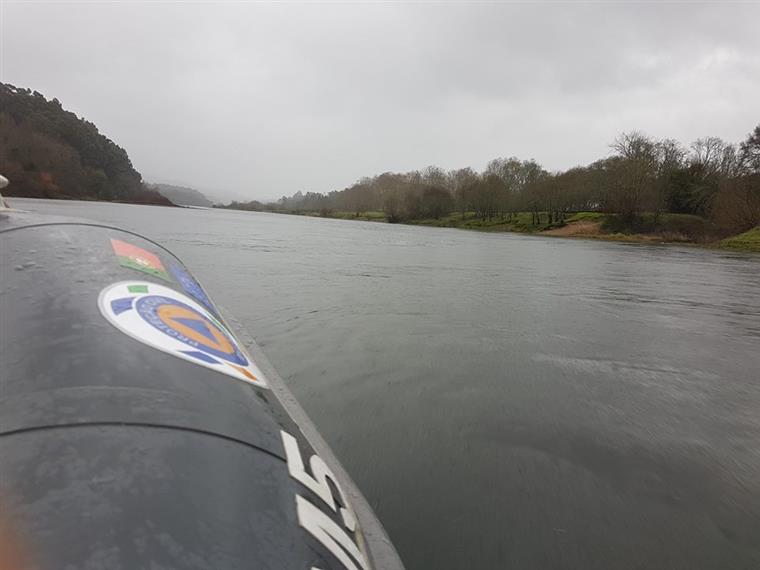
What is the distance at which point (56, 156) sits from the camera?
8544 centimetres

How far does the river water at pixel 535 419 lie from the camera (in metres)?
2.48

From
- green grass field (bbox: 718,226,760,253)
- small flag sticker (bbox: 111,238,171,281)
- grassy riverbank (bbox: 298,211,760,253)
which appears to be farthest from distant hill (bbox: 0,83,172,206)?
green grass field (bbox: 718,226,760,253)

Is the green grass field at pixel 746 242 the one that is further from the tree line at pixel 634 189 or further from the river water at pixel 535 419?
the river water at pixel 535 419

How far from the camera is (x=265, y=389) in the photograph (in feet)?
6.00

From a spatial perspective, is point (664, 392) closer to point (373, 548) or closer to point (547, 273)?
point (373, 548)

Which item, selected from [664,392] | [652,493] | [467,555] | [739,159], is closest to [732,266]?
[664,392]

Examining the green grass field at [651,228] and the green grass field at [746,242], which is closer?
the green grass field at [746,242]

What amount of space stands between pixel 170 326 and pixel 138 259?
0.83 metres

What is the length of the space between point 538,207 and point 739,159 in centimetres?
2292

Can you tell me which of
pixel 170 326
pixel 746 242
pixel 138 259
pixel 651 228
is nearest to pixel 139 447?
pixel 170 326

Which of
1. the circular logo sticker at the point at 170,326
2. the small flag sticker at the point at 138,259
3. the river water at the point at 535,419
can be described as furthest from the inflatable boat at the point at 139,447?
the river water at the point at 535,419

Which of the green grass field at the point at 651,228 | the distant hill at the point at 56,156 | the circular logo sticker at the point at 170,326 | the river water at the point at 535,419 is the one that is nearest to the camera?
the circular logo sticker at the point at 170,326

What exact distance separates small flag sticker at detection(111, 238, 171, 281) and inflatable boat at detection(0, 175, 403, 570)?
228mm

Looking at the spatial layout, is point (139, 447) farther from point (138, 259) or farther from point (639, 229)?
point (639, 229)
